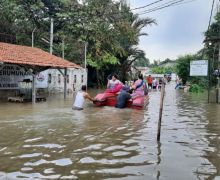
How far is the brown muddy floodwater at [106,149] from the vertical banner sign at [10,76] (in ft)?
35.4

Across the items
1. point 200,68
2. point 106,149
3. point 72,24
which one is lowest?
point 106,149

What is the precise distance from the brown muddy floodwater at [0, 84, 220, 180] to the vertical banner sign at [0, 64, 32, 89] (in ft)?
35.4

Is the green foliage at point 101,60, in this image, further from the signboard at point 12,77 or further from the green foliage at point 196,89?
the signboard at point 12,77

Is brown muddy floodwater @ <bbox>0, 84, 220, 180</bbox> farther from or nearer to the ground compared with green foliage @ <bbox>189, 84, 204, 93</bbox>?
nearer to the ground

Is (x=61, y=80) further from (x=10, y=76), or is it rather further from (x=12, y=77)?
(x=10, y=76)

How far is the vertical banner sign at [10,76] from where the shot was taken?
961 inches

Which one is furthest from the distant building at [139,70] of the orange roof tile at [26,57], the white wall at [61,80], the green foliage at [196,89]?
the orange roof tile at [26,57]

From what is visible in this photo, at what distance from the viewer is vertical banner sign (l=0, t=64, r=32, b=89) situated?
24.4m

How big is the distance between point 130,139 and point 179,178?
3701 mm

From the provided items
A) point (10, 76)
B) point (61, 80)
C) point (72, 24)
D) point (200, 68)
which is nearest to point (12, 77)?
point (10, 76)

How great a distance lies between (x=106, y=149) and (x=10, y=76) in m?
17.8

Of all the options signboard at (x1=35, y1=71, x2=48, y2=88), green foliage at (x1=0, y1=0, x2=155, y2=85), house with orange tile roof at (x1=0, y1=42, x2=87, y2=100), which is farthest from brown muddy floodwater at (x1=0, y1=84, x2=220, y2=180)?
green foliage at (x1=0, y1=0, x2=155, y2=85)

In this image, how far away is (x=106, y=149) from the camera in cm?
864

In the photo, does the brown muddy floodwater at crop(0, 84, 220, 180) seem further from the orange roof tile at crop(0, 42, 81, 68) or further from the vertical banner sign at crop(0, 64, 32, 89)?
the vertical banner sign at crop(0, 64, 32, 89)
